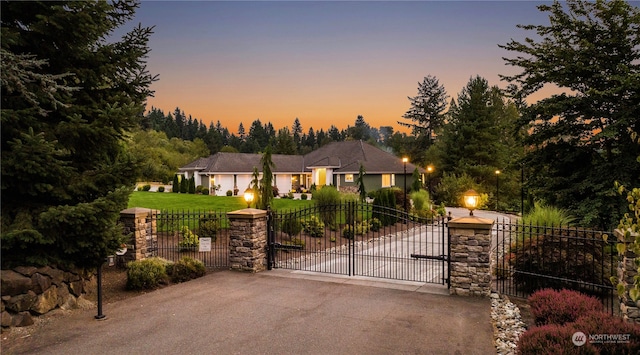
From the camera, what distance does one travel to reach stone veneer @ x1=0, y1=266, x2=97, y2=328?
19.6 ft

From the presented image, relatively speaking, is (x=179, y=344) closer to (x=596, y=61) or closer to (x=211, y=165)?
(x=596, y=61)

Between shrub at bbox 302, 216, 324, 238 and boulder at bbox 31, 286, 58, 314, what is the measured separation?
34.0ft

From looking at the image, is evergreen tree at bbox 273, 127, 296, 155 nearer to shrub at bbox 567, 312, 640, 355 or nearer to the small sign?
the small sign

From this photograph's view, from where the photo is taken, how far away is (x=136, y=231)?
1055 cm

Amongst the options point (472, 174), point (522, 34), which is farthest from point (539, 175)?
point (472, 174)

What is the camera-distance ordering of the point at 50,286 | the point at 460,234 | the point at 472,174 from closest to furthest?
1. the point at 50,286
2. the point at 460,234
3. the point at 472,174

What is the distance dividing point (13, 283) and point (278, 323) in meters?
4.51

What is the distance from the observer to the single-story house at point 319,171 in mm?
34375

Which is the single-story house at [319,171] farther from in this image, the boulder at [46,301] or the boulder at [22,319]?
the boulder at [22,319]

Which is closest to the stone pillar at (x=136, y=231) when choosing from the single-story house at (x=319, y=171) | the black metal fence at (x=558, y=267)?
the black metal fence at (x=558, y=267)

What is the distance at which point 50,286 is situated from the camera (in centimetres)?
670

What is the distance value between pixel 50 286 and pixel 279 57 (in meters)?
16.5
